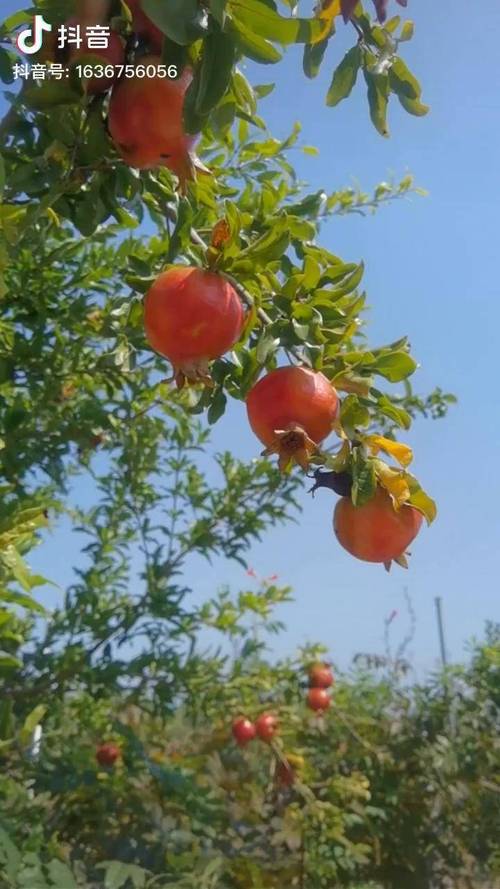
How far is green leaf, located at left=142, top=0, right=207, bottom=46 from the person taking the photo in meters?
0.60

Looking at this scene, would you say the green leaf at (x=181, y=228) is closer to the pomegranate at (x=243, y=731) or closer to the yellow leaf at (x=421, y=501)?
the yellow leaf at (x=421, y=501)

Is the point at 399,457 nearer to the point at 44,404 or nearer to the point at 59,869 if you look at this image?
the point at 59,869

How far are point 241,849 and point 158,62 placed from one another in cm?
240

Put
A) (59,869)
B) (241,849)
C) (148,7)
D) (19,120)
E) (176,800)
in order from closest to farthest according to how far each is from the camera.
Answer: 1. (148,7)
2. (19,120)
3. (59,869)
4. (176,800)
5. (241,849)

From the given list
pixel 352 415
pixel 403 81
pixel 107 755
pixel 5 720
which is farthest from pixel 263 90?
pixel 107 755

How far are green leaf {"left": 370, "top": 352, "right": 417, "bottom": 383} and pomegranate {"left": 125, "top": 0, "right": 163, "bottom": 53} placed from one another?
370 mm

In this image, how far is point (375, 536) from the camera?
28.7 inches

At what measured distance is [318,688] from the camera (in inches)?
130

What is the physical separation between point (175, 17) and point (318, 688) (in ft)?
9.94

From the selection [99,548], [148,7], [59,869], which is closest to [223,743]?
[99,548]

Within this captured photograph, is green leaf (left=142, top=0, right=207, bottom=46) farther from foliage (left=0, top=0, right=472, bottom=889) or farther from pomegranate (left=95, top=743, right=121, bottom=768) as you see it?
pomegranate (left=95, top=743, right=121, bottom=768)

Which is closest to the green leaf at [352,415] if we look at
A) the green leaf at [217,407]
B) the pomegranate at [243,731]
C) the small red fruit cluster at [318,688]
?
the green leaf at [217,407]

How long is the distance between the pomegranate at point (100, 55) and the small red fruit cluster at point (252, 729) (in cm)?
260

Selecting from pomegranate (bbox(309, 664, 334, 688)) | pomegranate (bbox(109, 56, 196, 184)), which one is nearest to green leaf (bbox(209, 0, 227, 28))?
pomegranate (bbox(109, 56, 196, 184))
